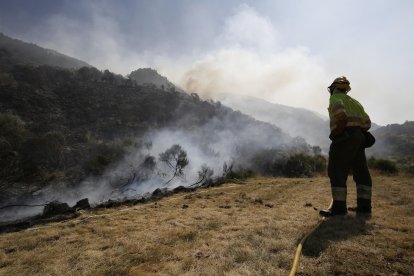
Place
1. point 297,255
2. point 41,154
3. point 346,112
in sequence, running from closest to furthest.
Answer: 1. point 297,255
2. point 346,112
3. point 41,154

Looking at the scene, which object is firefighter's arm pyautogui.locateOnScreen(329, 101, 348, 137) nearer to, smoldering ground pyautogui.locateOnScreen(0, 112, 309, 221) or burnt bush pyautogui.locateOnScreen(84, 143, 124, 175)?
smoldering ground pyautogui.locateOnScreen(0, 112, 309, 221)

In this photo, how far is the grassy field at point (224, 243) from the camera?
3242mm

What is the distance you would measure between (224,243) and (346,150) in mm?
2805

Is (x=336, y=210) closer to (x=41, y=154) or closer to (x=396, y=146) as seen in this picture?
(x=41, y=154)

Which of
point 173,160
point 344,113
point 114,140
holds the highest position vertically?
point 114,140

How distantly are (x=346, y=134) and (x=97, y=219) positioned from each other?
5.16m

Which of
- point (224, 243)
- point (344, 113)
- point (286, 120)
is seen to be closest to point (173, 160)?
point (344, 113)

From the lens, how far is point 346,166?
5547 mm

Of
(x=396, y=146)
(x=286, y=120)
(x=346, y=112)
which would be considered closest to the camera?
(x=346, y=112)

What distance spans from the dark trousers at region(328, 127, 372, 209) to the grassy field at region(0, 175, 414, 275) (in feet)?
1.16

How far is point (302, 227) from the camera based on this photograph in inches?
180

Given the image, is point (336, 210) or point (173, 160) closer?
point (336, 210)

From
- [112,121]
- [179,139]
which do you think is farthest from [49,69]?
[179,139]

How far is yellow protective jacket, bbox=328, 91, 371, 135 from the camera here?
217 inches
